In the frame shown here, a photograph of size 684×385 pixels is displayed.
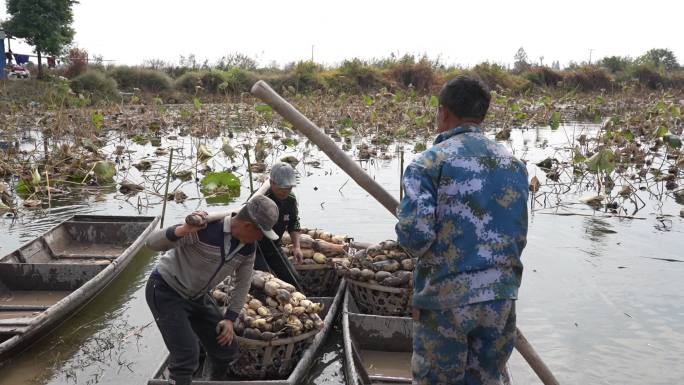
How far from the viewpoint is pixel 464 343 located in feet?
7.55

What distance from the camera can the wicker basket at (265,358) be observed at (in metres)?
3.72

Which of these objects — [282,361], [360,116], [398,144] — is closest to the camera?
[282,361]

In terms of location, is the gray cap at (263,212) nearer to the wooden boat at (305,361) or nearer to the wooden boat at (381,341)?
the wooden boat at (305,361)

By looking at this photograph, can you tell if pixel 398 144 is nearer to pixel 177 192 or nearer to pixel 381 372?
pixel 177 192

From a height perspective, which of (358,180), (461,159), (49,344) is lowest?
(49,344)

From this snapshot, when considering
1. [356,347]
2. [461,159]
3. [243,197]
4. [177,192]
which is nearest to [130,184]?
[177,192]

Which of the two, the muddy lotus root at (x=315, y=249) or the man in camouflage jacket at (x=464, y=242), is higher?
the man in camouflage jacket at (x=464, y=242)

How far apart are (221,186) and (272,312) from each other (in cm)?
590

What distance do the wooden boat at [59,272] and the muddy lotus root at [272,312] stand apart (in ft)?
4.34

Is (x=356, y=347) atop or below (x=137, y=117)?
below

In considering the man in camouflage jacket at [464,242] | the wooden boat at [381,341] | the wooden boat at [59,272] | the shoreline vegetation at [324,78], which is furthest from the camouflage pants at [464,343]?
the shoreline vegetation at [324,78]

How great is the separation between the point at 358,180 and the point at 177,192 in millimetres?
6810

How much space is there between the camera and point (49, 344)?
473cm

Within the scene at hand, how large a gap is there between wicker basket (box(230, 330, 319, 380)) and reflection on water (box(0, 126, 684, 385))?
1.94ft
